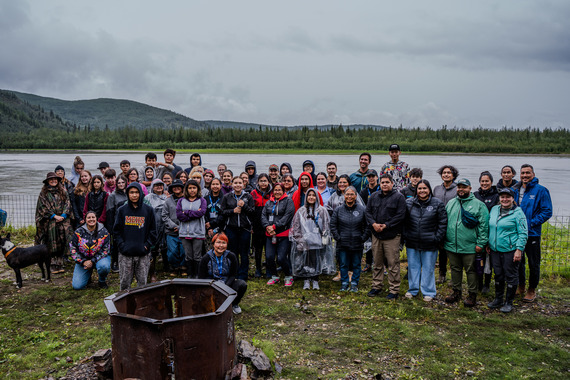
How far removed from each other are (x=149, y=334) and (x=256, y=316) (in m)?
2.61

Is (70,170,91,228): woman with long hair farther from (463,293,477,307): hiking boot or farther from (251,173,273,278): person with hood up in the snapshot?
(463,293,477,307): hiking boot

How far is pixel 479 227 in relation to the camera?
6.64 m

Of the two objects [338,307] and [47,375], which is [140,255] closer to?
[47,375]

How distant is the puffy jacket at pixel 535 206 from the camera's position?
22.2ft

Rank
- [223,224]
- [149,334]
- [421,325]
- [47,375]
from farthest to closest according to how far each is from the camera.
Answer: [223,224], [421,325], [47,375], [149,334]

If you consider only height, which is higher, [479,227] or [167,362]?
[479,227]

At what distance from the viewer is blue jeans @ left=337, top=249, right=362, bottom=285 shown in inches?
295

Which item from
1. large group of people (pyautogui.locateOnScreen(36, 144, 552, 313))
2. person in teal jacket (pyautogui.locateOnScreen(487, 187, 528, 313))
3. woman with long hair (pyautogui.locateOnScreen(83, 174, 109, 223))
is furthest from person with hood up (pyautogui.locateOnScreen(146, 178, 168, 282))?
person in teal jacket (pyautogui.locateOnScreen(487, 187, 528, 313))

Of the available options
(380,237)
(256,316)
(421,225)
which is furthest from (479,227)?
(256,316)

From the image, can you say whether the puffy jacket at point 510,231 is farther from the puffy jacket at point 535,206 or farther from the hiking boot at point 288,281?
the hiking boot at point 288,281

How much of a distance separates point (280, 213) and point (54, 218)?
468cm

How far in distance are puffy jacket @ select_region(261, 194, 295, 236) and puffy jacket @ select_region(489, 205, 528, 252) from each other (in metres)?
3.47

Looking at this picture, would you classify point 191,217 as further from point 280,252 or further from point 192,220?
point 280,252

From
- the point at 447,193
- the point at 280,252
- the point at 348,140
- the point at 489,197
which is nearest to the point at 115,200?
the point at 280,252
